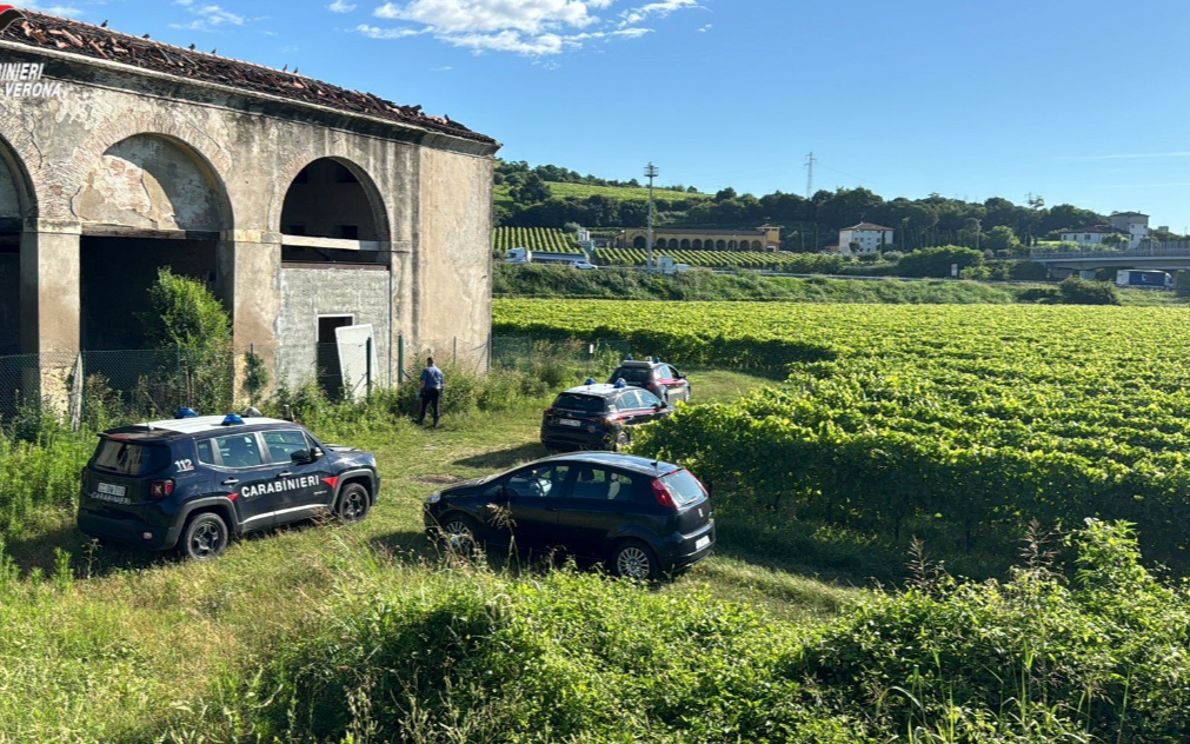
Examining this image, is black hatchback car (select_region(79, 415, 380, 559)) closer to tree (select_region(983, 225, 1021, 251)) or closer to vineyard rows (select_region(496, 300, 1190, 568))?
vineyard rows (select_region(496, 300, 1190, 568))

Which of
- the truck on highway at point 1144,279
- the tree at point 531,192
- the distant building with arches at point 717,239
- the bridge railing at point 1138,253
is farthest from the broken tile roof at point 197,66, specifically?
the tree at point 531,192

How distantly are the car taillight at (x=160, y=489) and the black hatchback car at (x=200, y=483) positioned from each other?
1 cm

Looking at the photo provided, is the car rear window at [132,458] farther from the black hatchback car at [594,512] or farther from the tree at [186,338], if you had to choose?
the tree at [186,338]

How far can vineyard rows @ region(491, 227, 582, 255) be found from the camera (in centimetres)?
11269

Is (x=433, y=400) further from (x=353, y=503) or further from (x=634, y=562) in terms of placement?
(x=634, y=562)

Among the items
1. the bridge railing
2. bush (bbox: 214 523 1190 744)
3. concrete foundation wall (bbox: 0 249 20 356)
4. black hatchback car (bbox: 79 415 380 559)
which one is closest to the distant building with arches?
the bridge railing

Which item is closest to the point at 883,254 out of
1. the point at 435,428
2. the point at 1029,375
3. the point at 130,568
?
the point at 1029,375

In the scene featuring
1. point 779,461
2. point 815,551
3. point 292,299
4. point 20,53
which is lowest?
point 815,551

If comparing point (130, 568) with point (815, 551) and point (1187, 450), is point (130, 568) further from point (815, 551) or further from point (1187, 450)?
point (1187, 450)

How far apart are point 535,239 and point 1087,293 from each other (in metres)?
68.2

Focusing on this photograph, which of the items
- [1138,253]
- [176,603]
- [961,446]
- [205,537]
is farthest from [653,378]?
[1138,253]

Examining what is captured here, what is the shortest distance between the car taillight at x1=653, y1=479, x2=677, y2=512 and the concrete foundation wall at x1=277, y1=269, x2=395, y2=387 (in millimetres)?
11541

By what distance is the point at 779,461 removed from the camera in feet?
42.0

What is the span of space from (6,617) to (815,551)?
900cm
